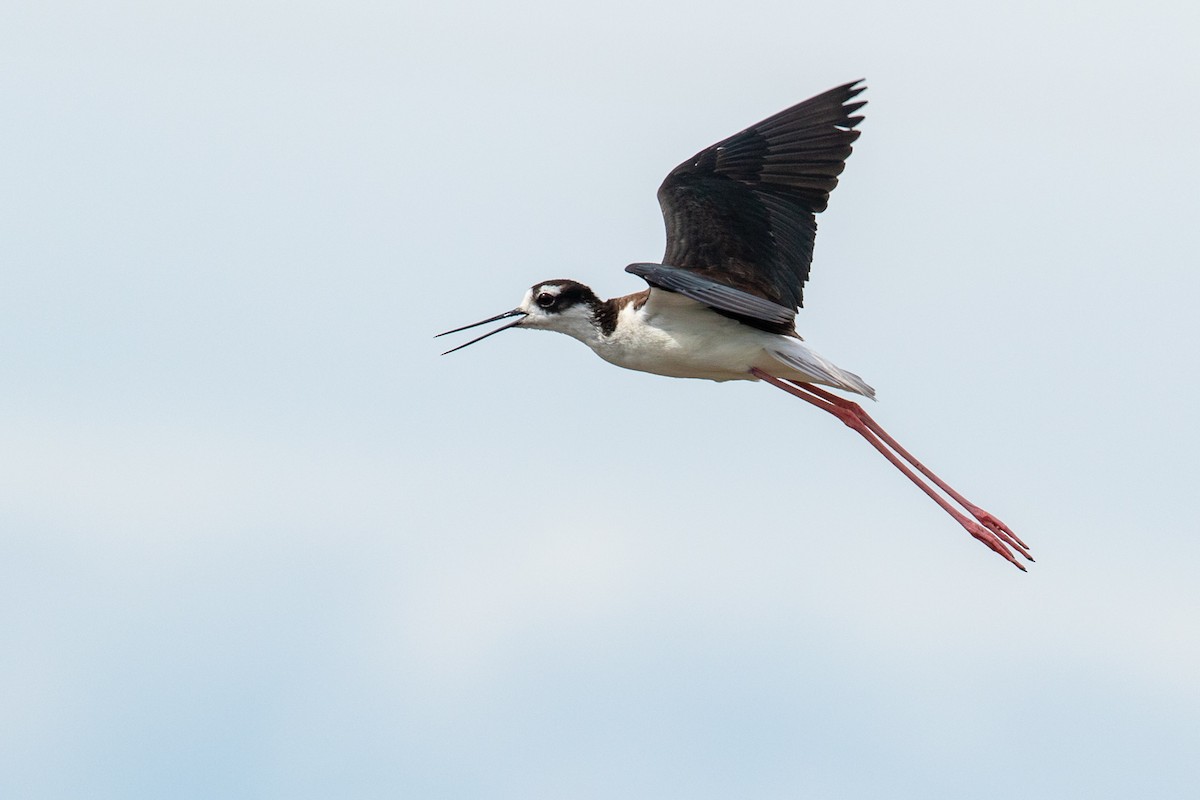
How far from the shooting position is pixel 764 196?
42.2 feet

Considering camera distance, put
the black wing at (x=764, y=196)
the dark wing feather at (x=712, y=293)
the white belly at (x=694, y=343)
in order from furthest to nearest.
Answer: the black wing at (x=764, y=196), the white belly at (x=694, y=343), the dark wing feather at (x=712, y=293)

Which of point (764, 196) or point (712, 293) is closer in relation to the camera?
point (712, 293)

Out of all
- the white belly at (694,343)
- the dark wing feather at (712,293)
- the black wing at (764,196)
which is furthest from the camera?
the black wing at (764,196)

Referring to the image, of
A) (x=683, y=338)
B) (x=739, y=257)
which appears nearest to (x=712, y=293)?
(x=683, y=338)

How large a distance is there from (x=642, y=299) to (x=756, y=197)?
99 centimetres

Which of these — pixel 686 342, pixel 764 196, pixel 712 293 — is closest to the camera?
pixel 712 293

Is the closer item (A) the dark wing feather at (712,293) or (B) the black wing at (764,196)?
(A) the dark wing feather at (712,293)

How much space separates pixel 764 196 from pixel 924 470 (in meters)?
2.07

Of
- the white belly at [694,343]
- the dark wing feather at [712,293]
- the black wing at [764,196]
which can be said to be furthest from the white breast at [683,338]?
the dark wing feather at [712,293]

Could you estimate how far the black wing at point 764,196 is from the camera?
12781 millimetres

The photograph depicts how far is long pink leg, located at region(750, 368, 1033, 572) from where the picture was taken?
1298cm

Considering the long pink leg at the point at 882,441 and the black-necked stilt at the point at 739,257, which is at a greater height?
the black-necked stilt at the point at 739,257

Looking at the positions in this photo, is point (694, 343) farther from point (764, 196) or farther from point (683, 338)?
point (764, 196)

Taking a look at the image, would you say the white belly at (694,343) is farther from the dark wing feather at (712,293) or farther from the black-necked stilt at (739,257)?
the dark wing feather at (712,293)
